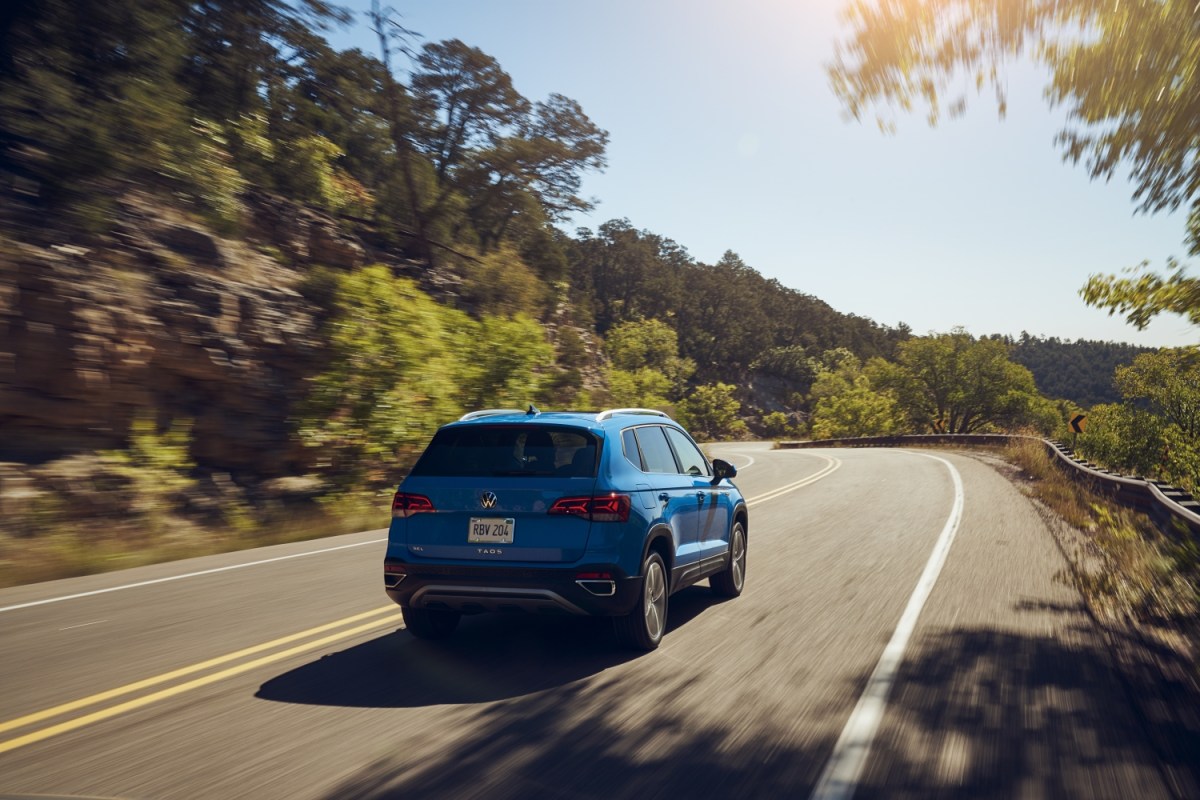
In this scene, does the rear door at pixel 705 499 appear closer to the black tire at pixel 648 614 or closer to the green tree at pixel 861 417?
the black tire at pixel 648 614

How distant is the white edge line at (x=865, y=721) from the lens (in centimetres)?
A: 408

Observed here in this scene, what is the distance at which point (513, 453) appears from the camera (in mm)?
6316

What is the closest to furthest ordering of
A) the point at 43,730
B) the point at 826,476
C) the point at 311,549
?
1. the point at 43,730
2. the point at 311,549
3. the point at 826,476

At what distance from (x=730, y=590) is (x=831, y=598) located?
930 mm

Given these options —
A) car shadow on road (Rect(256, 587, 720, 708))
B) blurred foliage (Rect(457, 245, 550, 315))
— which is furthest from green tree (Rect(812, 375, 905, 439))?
car shadow on road (Rect(256, 587, 720, 708))

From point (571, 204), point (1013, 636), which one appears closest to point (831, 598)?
point (1013, 636)

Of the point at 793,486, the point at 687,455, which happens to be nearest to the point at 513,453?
the point at 687,455

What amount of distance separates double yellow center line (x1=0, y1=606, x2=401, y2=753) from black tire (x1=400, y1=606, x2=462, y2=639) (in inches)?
22.4

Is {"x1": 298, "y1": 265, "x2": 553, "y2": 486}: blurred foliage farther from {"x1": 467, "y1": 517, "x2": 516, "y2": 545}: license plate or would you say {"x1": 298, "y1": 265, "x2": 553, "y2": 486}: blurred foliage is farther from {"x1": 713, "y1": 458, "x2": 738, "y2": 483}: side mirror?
{"x1": 467, "y1": 517, "x2": 516, "y2": 545}: license plate

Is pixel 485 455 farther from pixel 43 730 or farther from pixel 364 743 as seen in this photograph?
pixel 43 730

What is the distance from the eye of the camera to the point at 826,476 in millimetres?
26688

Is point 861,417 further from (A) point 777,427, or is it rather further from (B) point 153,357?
(B) point 153,357

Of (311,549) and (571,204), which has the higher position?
(571,204)

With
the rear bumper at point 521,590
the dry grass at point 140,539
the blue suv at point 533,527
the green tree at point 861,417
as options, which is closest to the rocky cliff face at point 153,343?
the dry grass at point 140,539
